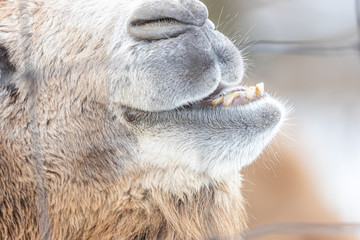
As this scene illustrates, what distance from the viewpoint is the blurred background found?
2.67 metres

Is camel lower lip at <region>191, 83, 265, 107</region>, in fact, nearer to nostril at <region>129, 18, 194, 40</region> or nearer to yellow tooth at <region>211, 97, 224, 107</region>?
yellow tooth at <region>211, 97, 224, 107</region>

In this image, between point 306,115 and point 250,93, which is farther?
point 306,115

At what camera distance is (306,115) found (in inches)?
221

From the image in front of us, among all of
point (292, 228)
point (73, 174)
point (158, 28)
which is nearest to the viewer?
point (292, 228)

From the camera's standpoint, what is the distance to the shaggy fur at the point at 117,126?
6.38ft

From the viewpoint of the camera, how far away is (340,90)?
7.10 metres

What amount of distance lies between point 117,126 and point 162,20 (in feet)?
1.27

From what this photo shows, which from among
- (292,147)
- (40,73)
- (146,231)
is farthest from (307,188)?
(40,73)

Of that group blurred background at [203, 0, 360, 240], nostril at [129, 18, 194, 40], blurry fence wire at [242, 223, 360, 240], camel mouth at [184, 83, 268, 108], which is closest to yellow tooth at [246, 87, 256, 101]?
camel mouth at [184, 83, 268, 108]

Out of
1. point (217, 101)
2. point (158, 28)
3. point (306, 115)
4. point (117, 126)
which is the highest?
point (158, 28)

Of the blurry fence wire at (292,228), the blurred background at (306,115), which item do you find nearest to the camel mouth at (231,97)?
the blurred background at (306,115)

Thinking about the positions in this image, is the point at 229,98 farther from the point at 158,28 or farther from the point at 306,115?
the point at 306,115

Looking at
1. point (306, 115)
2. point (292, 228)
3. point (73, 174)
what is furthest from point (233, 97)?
point (306, 115)

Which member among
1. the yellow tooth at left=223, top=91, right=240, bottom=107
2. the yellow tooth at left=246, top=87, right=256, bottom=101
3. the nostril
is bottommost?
the yellow tooth at left=223, top=91, right=240, bottom=107
